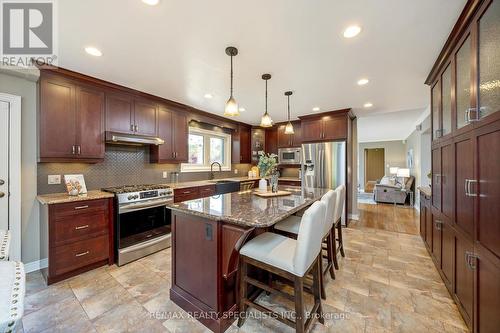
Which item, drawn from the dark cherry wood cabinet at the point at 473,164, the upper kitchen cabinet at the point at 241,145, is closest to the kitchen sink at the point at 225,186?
the upper kitchen cabinet at the point at 241,145

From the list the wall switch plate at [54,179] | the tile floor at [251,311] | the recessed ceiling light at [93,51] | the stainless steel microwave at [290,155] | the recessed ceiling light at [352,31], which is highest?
the recessed ceiling light at [93,51]

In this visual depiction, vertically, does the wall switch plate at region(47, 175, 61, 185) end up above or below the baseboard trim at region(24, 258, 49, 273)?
above

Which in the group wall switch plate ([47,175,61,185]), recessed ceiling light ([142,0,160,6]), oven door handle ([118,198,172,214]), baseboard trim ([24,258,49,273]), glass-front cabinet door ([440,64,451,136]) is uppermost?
recessed ceiling light ([142,0,160,6])

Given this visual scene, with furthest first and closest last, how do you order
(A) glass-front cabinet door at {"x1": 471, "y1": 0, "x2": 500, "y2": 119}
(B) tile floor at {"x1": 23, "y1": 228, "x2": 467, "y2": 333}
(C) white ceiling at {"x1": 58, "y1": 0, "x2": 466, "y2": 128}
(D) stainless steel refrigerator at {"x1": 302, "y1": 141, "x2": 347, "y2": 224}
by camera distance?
(D) stainless steel refrigerator at {"x1": 302, "y1": 141, "x2": 347, "y2": 224} < (B) tile floor at {"x1": 23, "y1": 228, "x2": 467, "y2": 333} < (C) white ceiling at {"x1": 58, "y1": 0, "x2": 466, "y2": 128} < (A) glass-front cabinet door at {"x1": 471, "y1": 0, "x2": 500, "y2": 119}

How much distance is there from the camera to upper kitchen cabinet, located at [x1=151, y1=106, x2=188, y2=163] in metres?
3.56

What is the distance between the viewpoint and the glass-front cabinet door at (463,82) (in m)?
1.60

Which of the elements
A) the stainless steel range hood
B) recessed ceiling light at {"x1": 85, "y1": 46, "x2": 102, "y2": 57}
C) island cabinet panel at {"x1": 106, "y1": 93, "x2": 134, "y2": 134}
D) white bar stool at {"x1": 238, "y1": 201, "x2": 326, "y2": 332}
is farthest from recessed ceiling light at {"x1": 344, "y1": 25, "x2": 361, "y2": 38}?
island cabinet panel at {"x1": 106, "y1": 93, "x2": 134, "y2": 134}

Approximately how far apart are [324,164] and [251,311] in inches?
131

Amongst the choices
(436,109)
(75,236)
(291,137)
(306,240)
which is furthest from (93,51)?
(291,137)

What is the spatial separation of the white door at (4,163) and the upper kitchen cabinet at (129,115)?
0.93 m

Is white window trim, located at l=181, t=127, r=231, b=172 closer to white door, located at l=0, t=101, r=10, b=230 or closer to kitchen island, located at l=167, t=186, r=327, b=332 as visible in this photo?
white door, located at l=0, t=101, r=10, b=230

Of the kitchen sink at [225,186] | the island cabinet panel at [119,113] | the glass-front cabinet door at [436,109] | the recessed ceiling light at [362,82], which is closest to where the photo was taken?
the glass-front cabinet door at [436,109]

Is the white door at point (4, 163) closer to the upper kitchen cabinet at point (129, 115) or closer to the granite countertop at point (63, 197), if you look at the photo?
the granite countertop at point (63, 197)

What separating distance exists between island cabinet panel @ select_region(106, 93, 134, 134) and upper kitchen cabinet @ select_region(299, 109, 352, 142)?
3.49 metres
